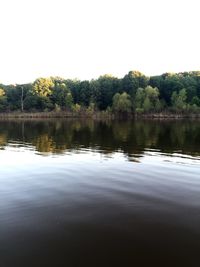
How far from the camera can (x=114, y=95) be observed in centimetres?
12581

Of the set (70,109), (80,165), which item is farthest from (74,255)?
(70,109)

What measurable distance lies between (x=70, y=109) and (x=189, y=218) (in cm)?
11876

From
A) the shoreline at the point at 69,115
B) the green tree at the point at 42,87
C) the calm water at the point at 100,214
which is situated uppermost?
the green tree at the point at 42,87

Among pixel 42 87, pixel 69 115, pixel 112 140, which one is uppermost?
pixel 42 87

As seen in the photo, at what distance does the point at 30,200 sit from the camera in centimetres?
1291

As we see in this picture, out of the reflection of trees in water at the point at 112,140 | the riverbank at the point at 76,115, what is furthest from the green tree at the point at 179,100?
the reflection of trees in water at the point at 112,140

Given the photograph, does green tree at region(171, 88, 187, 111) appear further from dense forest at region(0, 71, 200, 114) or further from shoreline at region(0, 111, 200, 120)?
shoreline at region(0, 111, 200, 120)

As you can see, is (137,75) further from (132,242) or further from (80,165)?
(132,242)

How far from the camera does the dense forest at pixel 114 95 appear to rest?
370 feet

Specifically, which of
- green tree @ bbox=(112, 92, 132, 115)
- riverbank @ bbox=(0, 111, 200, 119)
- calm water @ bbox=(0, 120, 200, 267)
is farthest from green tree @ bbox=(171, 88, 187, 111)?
calm water @ bbox=(0, 120, 200, 267)

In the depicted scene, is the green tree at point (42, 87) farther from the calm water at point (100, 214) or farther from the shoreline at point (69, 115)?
the calm water at point (100, 214)

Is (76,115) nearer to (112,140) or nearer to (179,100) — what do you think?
(179,100)

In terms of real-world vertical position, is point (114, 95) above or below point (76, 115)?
above

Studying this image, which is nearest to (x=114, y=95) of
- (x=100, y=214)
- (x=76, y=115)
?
(x=76, y=115)
